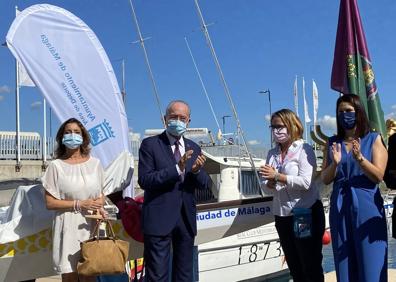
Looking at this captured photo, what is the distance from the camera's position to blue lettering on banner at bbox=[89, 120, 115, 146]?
5.80 m

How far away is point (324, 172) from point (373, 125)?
1.46 meters

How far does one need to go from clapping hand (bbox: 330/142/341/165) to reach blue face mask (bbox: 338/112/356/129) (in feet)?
0.52

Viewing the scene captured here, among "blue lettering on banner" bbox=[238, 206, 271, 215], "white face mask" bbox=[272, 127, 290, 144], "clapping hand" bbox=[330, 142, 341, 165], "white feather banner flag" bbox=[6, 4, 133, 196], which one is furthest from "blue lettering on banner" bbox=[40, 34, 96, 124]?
"clapping hand" bbox=[330, 142, 341, 165]

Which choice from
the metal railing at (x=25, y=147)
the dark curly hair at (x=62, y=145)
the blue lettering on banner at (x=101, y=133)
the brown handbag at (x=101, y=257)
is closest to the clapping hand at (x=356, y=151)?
the brown handbag at (x=101, y=257)

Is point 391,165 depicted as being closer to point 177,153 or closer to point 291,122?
point 291,122

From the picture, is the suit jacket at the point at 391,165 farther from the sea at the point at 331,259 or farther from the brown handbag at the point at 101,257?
the sea at the point at 331,259

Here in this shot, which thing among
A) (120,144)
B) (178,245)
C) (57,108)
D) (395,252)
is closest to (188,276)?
(178,245)

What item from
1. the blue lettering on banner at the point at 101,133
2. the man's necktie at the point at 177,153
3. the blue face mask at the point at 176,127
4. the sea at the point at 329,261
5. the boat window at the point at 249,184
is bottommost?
the sea at the point at 329,261

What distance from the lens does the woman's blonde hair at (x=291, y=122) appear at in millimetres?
4059

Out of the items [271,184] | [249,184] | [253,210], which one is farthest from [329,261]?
[271,184]

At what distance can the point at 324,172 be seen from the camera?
3830 mm

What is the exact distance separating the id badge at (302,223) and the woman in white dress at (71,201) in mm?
1502

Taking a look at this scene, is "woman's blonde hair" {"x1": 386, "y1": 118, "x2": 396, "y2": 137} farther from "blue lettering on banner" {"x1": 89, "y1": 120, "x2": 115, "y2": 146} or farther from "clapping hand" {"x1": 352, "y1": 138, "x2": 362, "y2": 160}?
"blue lettering on banner" {"x1": 89, "y1": 120, "x2": 115, "y2": 146}

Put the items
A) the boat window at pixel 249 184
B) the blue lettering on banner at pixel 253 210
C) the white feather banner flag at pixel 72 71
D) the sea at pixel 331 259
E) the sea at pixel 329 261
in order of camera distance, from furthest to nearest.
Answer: the sea at pixel 331 259 < the boat window at pixel 249 184 < the sea at pixel 329 261 < the white feather banner flag at pixel 72 71 < the blue lettering on banner at pixel 253 210
